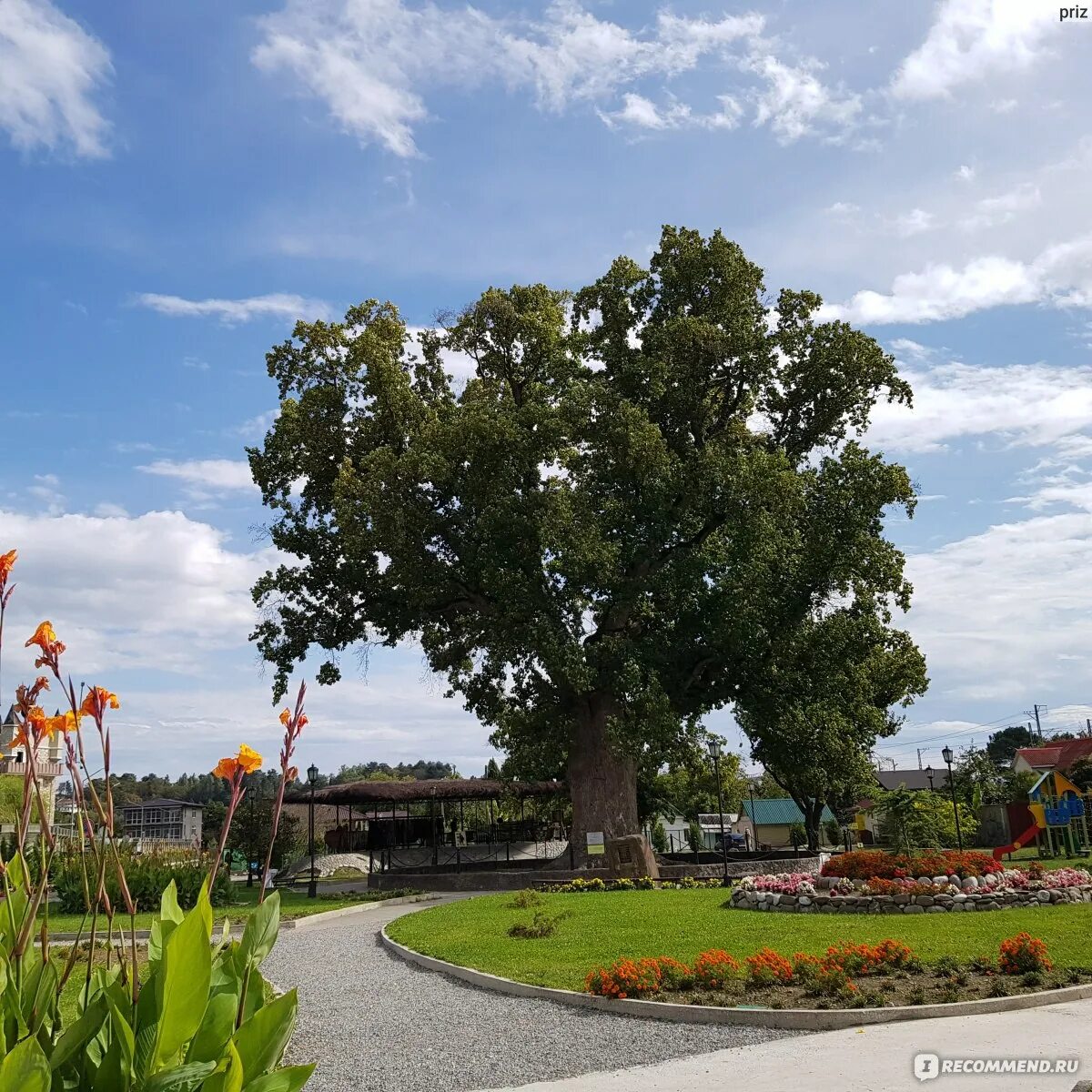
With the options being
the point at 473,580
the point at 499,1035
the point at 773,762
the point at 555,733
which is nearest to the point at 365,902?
the point at 555,733

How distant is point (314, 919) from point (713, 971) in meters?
12.8

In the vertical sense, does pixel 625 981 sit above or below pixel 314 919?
above

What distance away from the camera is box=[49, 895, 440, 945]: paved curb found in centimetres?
1627

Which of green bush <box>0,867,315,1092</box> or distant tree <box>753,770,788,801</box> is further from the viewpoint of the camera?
distant tree <box>753,770,788,801</box>

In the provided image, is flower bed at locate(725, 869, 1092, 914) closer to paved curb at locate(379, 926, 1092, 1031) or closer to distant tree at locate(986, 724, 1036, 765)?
paved curb at locate(379, 926, 1092, 1031)

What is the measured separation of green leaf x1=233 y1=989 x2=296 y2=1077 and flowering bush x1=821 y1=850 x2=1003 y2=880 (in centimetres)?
1591

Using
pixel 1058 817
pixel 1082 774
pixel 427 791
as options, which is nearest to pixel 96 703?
pixel 427 791

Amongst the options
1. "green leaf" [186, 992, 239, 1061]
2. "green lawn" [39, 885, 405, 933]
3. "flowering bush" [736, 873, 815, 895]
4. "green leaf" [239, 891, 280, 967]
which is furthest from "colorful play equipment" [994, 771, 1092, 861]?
"green leaf" [186, 992, 239, 1061]

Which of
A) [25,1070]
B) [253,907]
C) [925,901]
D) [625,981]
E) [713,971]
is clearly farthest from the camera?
[253,907]

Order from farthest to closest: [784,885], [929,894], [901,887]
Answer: [784,885]
[901,887]
[929,894]

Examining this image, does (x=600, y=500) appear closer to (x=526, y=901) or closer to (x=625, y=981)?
(x=526, y=901)

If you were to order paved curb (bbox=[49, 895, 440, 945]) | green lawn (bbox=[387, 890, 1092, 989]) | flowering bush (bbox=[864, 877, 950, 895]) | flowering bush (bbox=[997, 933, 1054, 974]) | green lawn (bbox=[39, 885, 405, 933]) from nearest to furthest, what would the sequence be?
flowering bush (bbox=[997, 933, 1054, 974]), green lawn (bbox=[387, 890, 1092, 989]), flowering bush (bbox=[864, 877, 950, 895]), paved curb (bbox=[49, 895, 440, 945]), green lawn (bbox=[39, 885, 405, 933])

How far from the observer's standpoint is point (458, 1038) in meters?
8.55
